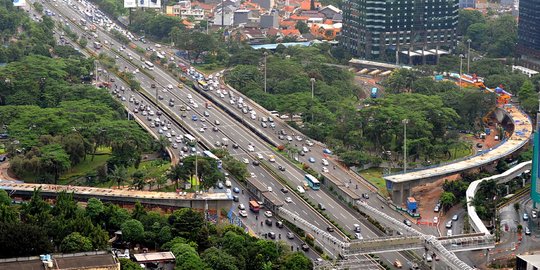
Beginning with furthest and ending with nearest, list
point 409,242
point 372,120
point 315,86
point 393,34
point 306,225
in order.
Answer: point 393,34, point 315,86, point 372,120, point 306,225, point 409,242

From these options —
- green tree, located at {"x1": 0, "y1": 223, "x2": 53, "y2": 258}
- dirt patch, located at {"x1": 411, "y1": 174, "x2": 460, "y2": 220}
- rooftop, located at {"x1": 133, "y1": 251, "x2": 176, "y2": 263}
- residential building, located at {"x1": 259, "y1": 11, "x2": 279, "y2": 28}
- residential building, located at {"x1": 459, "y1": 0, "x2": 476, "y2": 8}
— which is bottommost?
dirt patch, located at {"x1": 411, "y1": 174, "x2": 460, "y2": 220}

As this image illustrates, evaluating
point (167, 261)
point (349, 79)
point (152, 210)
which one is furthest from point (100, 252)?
point (349, 79)

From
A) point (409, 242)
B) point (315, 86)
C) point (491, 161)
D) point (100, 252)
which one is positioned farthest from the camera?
point (315, 86)

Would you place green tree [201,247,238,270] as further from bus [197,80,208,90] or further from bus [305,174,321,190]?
bus [197,80,208,90]

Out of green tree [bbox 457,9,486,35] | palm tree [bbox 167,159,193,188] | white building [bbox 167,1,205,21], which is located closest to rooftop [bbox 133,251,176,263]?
palm tree [bbox 167,159,193,188]

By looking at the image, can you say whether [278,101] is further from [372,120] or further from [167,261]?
[167,261]

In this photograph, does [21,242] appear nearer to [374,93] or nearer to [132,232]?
[132,232]
